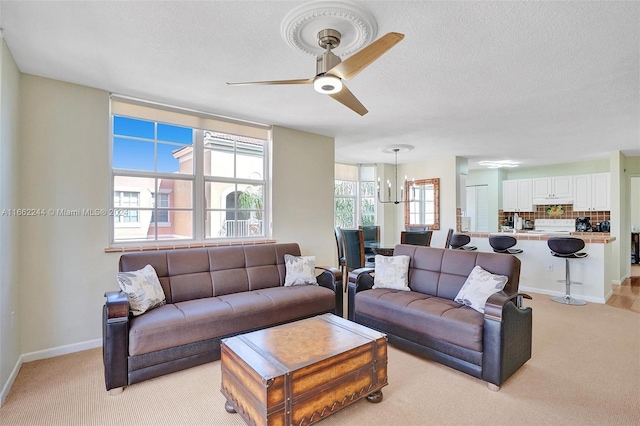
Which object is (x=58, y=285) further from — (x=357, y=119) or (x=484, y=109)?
(x=484, y=109)

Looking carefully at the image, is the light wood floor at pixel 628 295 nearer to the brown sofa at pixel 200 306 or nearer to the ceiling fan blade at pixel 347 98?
the brown sofa at pixel 200 306

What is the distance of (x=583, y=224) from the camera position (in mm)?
7383

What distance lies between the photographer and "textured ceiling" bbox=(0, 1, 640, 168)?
1.98m

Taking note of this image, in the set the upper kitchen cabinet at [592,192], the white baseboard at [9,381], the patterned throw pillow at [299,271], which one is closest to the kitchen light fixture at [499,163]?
the upper kitchen cabinet at [592,192]

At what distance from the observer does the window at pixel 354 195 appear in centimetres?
726

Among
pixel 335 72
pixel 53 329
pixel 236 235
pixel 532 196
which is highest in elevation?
pixel 335 72

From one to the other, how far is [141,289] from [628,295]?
6.94 metres

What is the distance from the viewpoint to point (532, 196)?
785 centimetres

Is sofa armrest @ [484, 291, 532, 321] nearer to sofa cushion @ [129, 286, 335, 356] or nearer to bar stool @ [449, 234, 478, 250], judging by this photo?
sofa cushion @ [129, 286, 335, 356]

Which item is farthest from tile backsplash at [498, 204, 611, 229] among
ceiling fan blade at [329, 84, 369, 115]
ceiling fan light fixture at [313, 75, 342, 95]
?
ceiling fan light fixture at [313, 75, 342, 95]

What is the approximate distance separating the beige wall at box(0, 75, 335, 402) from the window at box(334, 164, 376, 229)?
15.5 feet

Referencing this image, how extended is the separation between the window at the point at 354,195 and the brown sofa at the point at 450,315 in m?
3.49

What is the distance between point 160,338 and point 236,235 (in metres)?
1.94

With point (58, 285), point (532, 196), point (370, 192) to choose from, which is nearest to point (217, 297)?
point (58, 285)
